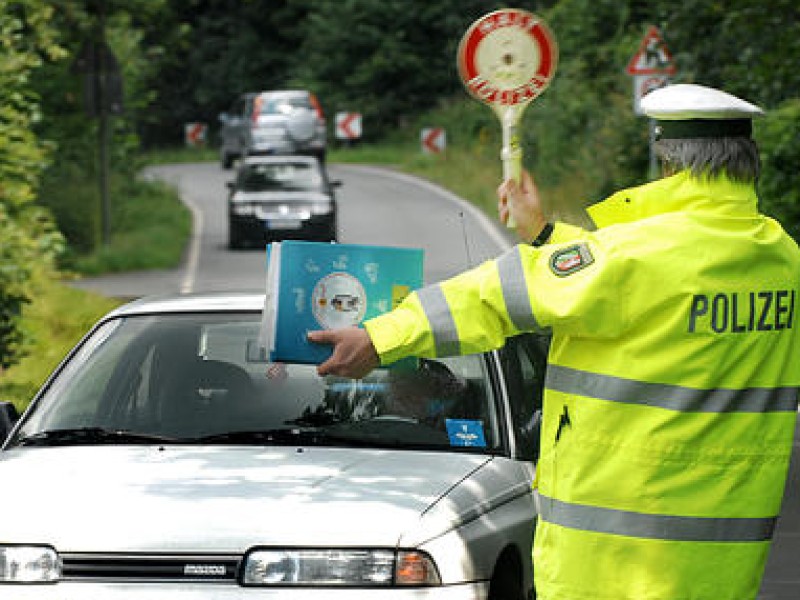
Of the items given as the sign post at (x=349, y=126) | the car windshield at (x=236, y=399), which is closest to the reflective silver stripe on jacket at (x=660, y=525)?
the car windshield at (x=236, y=399)

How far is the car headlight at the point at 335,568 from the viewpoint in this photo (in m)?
5.69

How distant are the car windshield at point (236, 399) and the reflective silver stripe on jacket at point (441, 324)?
221 cm

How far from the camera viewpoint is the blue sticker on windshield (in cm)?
675

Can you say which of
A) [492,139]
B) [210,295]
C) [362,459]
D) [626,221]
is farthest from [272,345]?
[492,139]

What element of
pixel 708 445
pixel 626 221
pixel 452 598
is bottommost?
pixel 452 598

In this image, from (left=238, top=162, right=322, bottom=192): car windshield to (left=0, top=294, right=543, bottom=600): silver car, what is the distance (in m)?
27.4

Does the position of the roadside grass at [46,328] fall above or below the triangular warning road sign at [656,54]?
below

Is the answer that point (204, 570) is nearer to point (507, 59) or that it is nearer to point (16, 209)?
point (507, 59)

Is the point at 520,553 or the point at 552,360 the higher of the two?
the point at 552,360

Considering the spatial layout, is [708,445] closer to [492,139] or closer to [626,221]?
[626,221]

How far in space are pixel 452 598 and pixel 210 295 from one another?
7.30 ft

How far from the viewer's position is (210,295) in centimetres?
764

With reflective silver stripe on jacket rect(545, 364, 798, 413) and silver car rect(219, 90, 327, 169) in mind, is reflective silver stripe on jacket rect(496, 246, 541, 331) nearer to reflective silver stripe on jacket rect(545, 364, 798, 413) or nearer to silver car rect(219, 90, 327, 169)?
reflective silver stripe on jacket rect(545, 364, 798, 413)

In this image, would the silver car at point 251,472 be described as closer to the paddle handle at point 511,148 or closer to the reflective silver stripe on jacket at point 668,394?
the paddle handle at point 511,148
